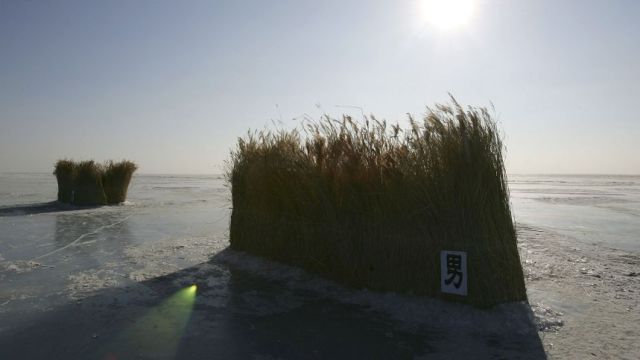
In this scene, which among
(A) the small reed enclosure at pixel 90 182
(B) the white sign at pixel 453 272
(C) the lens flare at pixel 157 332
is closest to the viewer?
(C) the lens flare at pixel 157 332

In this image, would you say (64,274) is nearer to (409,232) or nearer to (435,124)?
(409,232)

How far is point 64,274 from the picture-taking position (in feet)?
16.6

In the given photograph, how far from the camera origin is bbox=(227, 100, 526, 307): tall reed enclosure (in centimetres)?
367

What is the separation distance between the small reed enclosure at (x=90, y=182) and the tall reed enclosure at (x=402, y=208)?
33.6 ft

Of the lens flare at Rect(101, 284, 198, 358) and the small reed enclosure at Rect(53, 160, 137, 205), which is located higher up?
the small reed enclosure at Rect(53, 160, 137, 205)

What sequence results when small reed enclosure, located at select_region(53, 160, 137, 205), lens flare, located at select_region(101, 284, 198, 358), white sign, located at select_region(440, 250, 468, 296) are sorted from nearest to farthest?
lens flare, located at select_region(101, 284, 198, 358) < white sign, located at select_region(440, 250, 468, 296) < small reed enclosure, located at select_region(53, 160, 137, 205)

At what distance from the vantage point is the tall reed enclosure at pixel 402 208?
3.67 meters

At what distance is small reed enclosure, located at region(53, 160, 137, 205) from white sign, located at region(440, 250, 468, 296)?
12.5m

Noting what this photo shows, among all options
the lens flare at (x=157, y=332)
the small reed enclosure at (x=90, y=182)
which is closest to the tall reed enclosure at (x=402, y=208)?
the lens flare at (x=157, y=332)

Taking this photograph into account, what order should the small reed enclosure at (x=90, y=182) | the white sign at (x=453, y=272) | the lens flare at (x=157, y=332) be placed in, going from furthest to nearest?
the small reed enclosure at (x=90, y=182) < the white sign at (x=453, y=272) < the lens flare at (x=157, y=332)

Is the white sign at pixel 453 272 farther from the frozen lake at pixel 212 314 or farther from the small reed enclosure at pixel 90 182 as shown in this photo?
the small reed enclosure at pixel 90 182

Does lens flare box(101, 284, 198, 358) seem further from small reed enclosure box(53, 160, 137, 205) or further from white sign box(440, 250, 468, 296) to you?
small reed enclosure box(53, 160, 137, 205)

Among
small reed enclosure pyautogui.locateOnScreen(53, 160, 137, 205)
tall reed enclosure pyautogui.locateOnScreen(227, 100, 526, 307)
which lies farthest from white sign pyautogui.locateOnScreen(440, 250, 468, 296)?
small reed enclosure pyautogui.locateOnScreen(53, 160, 137, 205)

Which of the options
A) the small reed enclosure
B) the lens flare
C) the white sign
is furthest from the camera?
the small reed enclosure
